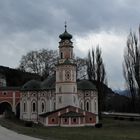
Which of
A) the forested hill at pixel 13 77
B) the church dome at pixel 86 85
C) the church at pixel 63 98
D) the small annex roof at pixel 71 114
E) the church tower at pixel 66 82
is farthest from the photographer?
the forested hill at pixel 13 77

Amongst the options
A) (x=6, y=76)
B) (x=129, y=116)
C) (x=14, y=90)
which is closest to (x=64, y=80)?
(x=129, y=116)

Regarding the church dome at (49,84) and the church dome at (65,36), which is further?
the church dome at (49,84)

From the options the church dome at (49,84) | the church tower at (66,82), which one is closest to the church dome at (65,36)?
the church tower at (66,82)

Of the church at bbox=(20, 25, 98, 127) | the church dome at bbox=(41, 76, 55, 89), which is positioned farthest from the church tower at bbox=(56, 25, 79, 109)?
the church dome at bbox=(41, 76, 55, 89)

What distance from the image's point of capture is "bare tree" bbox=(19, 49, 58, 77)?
3066 inches

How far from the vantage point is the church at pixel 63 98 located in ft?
184

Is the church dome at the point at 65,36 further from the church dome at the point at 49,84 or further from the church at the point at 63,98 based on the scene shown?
the church dome at the point at 49,84

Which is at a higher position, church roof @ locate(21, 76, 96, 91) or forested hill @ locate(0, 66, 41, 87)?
forested hill @ locate(0, 66, 41, 87)

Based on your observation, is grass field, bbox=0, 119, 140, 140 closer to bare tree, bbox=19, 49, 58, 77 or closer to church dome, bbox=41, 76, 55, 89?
church dome, bbox=41, 76, 55, 89

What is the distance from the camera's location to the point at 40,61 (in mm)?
78562

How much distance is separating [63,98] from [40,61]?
21387mm

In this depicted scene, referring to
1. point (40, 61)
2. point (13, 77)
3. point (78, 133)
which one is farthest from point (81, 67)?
point (78, 133)

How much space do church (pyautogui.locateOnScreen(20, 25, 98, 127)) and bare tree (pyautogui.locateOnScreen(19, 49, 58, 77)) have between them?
12.5 m

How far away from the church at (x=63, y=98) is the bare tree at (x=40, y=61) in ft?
41.1
